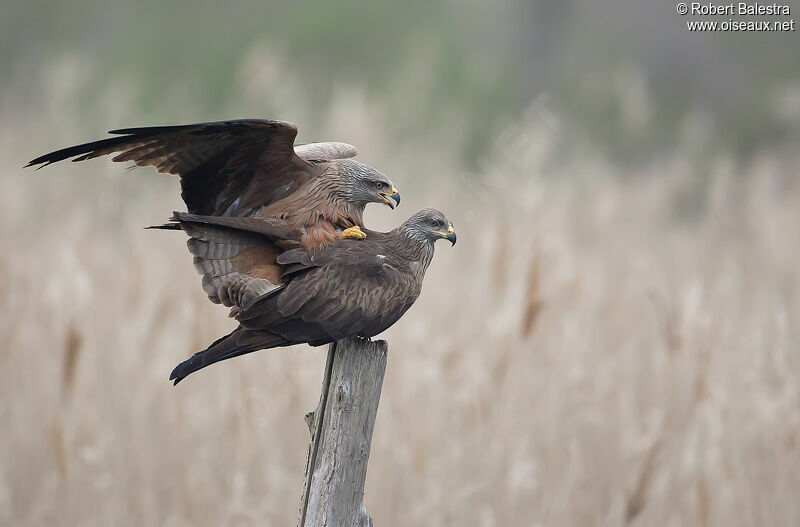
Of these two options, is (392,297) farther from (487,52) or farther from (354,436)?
(487,52)

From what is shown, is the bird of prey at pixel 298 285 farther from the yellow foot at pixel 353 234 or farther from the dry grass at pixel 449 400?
the dry grass at pixel 449 400

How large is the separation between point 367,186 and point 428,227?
11.6 inches

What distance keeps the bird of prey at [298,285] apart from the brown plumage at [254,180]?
1.3 inches

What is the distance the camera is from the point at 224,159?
9.95 ft

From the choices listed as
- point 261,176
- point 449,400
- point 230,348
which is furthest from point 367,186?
point 449,400

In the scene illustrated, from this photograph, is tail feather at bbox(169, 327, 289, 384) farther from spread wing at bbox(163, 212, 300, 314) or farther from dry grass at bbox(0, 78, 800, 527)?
dry grass at bbox(0, 78, 800, 527)

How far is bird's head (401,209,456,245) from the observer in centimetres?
301

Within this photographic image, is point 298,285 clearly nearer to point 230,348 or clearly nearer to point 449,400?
point 230,348

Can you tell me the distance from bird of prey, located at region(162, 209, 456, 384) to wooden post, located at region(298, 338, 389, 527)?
96 millimetres

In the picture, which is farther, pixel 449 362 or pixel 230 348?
pixel 449 362

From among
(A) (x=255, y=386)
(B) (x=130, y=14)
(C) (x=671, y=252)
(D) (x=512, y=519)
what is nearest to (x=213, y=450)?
(A) (x=255, y=386)

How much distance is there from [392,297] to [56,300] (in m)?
3.05

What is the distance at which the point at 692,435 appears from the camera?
195 inches

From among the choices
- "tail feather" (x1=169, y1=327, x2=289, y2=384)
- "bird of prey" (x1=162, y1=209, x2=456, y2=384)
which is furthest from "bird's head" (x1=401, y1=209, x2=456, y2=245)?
"tail feather" (x1=169, y1=327, x2=289, y2=384)
